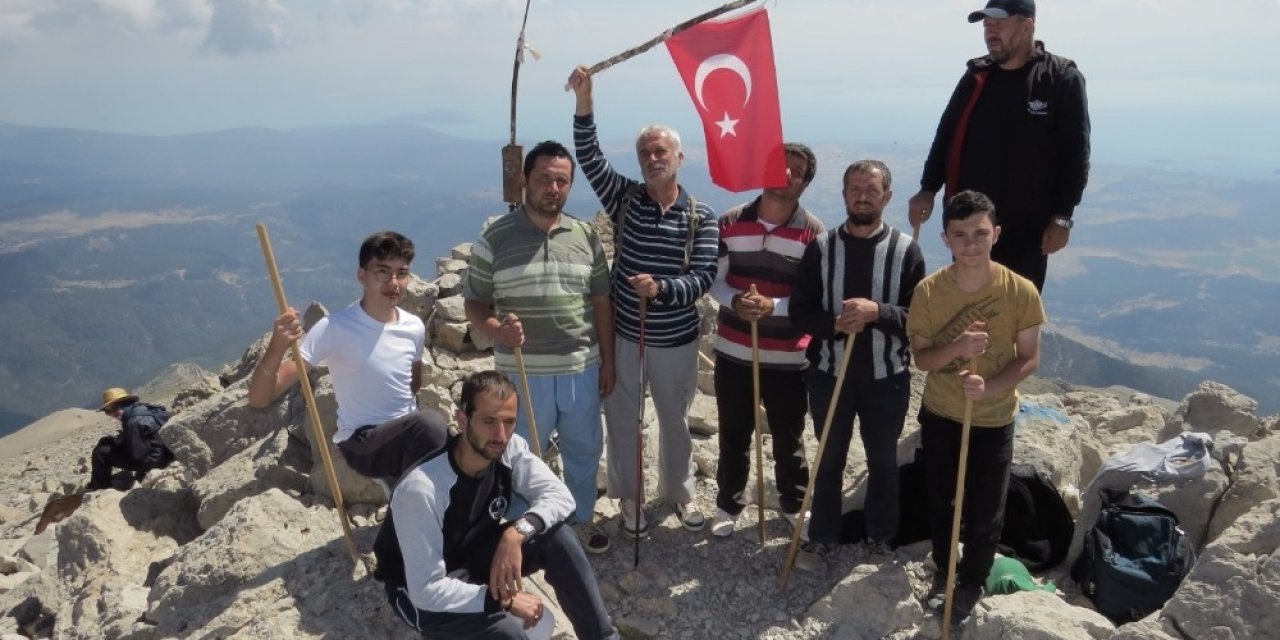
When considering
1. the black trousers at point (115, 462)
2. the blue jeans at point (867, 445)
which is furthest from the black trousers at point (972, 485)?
the black trousers at point (115, 462)

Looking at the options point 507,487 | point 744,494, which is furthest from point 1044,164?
point 507,487

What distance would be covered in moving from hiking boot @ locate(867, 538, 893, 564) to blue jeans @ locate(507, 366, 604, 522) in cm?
258

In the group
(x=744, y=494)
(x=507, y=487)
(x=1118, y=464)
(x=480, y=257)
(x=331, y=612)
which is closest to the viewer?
(x=507, y=487)

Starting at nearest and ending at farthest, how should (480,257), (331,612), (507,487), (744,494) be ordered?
(507,487) < (331,612) < (480,257) < (744,494)

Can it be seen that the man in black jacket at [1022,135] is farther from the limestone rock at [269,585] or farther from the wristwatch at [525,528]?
the limestone rock at [269,585]

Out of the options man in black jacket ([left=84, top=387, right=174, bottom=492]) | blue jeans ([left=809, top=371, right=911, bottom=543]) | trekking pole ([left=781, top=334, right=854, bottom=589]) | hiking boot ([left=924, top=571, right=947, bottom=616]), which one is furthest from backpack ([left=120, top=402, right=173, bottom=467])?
hiking boot ([left=924, top=571, right=947, bottom=616])

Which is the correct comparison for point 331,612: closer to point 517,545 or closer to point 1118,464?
point 517,545

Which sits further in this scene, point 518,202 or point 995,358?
point 518,202

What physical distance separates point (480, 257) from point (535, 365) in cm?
102

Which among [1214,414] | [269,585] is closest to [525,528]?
[269,585]

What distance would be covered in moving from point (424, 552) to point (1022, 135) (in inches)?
228

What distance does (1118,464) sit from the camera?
712cm

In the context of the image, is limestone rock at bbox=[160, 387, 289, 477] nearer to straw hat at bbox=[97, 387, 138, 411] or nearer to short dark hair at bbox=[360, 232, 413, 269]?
straw hat at bbox=[97, 387, 138, 411]

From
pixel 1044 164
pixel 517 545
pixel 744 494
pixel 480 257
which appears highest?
pixel 1044 164
